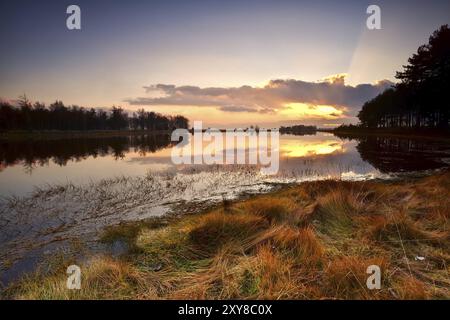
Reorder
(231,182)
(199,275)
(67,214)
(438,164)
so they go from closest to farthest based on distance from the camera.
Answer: (199,275), (67,214), (231,182), (438,164)

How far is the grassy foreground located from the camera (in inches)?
153

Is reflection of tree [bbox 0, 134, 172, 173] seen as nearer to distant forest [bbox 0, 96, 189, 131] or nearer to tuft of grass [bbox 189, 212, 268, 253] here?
tuft of grass [bbox 189, 212, 268, 253]

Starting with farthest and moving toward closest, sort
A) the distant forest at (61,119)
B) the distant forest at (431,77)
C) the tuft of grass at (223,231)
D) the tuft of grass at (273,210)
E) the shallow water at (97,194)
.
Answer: the distant forest at (61,119) < the distant forest at (431,77) < the tuft of grass at (273,210) < the shallow water at (97,194) < the tuft of grass at (223,231)

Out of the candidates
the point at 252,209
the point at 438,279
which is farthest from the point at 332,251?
the point at 252,209

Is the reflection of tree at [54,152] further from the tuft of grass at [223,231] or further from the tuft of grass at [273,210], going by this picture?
the tuft of grass at [273,210]

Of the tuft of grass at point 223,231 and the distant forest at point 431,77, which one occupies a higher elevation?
the distant forest at point 431,77

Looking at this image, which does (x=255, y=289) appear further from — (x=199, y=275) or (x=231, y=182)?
(x=231, y=182)

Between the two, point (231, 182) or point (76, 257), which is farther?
point (231, 182)

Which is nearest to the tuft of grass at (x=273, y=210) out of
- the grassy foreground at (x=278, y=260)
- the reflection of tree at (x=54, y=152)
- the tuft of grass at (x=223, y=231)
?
the grassy foreground at (x=278, y=260)

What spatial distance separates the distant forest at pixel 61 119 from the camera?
268 ft

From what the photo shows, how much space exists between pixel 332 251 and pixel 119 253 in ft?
17.2

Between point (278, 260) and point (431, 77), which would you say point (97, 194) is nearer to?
point (278, 260)

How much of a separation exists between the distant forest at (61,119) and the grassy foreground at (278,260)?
100223mm
